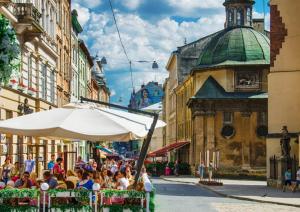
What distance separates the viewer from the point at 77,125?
1352 centimetres

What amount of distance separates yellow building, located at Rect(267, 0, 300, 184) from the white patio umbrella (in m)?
27.5

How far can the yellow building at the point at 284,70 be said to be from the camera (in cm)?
4062

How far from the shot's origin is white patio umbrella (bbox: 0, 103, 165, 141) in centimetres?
1336

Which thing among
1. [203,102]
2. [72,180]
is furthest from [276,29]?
[72,180]

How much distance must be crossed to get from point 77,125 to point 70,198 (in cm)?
137

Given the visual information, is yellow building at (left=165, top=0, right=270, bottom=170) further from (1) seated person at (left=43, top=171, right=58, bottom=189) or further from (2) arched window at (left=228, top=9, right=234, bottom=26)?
(1) seated person at (left=43, top=171, right=58, bottom=189)

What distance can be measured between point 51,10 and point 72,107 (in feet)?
101

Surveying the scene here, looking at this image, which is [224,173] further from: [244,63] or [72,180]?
[72,180]

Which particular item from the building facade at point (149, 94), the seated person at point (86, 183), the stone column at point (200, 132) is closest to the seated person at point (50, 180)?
the seated person at point (86, 183)

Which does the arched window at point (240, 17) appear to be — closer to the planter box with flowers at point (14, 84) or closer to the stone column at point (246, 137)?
the stone column at point (246, 137)

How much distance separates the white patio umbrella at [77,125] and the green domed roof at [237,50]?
4718 cm

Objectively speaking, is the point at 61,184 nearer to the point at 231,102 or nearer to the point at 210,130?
the point at 210,130

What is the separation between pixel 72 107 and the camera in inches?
571

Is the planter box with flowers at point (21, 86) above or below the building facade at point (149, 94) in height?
below
